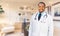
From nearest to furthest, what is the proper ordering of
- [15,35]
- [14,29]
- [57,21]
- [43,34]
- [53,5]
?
[43,34] → [57,21] → [53,5] → [15,35] → [14,29]

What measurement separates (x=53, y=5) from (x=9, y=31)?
7.74 feet

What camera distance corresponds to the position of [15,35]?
4531 millimetres

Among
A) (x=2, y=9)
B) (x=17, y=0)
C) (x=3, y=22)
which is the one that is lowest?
(x=3, y=22)

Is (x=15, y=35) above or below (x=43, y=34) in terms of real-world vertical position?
below

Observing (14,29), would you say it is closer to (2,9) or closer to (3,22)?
(3,22)

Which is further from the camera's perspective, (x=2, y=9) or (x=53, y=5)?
(x=2, y=9)

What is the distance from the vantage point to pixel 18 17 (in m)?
4.69

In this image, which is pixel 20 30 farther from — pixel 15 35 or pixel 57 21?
pixel 57 21

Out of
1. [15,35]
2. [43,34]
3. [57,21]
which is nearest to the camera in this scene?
[43,34]

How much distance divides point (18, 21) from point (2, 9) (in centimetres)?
89

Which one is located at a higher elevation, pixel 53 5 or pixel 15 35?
pixel 53 5

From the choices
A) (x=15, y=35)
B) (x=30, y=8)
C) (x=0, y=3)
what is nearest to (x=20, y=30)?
(x=15, y=35)

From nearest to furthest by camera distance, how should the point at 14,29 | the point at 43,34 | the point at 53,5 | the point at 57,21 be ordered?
1. the point at 43,34
2. the point at 57,21
3. the point at 53,5
4. the point at 14,29


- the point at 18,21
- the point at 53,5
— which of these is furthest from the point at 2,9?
the point at 53,5
